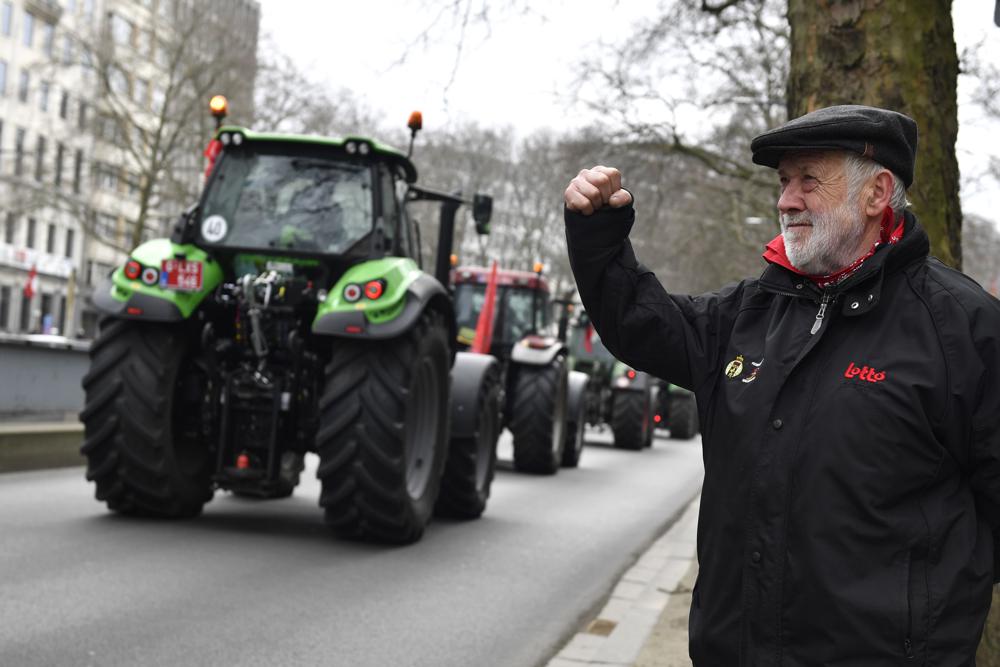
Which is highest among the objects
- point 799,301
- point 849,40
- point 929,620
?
point 849,40

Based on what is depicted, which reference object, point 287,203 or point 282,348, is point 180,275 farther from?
point 287,203

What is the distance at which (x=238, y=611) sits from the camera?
638 centimetres

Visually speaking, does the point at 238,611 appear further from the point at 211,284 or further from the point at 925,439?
the point at 925,439

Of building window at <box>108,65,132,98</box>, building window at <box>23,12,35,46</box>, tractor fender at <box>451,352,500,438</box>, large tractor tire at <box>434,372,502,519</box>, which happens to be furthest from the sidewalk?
building window at <box>23,12,35,46</box>

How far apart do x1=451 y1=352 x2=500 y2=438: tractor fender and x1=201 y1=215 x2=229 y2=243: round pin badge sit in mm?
2077

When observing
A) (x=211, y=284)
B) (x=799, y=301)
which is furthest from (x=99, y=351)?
(x=799, y=301)

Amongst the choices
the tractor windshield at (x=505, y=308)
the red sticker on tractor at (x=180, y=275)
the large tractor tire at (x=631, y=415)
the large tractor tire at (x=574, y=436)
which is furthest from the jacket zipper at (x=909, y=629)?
the large tractor tire at (x=631, y=415)

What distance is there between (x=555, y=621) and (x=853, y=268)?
4367mm

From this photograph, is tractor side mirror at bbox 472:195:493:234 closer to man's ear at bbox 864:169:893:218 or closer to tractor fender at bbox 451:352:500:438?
tractor fender at bbox 451:352:500:438

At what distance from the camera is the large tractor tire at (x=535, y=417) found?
1536cm

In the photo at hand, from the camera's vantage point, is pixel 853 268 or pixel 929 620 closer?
pixel 929 620

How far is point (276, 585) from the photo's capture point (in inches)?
280

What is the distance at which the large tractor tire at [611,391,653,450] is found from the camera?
22969mm

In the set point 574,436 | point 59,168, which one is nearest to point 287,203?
point 574,436
